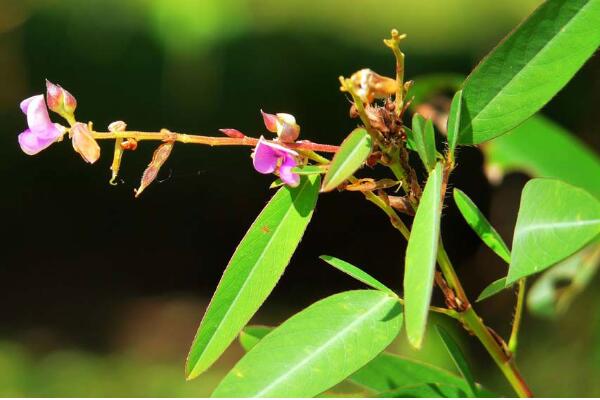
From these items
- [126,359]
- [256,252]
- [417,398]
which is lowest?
[417,398]

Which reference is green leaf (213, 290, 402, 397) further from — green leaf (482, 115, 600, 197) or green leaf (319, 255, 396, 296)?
green leaf (482, 115, 600, 197)

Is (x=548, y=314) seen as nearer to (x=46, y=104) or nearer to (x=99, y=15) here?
(x=46, y=104)

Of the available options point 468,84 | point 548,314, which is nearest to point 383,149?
point 468,84

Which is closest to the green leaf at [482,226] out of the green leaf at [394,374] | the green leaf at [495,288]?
the green leaf at [495,288]

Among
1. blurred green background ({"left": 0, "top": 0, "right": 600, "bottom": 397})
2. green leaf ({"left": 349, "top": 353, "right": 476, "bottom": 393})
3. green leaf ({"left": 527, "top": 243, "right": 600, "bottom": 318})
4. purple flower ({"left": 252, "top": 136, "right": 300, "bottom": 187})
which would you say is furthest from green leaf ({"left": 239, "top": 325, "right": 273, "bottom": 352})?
blurred green background ({"left": 0, "top": 0, "right": 600, "bottom": 397})

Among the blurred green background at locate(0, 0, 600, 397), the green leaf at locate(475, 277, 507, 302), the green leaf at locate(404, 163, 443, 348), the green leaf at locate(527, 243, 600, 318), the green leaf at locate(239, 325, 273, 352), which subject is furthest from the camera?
the blurred green background at locate(0, 0, 600, 397)

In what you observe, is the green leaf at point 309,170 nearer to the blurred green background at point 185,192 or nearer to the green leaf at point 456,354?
the green leaf at point 456,354

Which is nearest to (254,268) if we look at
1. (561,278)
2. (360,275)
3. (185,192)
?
(360,275)
